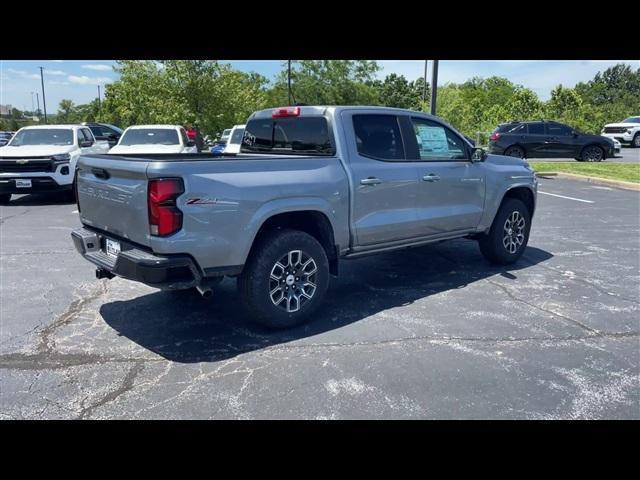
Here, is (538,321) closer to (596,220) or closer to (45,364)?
(45,364)

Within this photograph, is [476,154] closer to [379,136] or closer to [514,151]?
[379,136]

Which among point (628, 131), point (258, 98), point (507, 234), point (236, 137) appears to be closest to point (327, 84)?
point (258, 98)

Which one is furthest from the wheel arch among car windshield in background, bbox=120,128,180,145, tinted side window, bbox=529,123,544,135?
tinted side window, bbox=529,123,544,135

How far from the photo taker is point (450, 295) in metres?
5.18

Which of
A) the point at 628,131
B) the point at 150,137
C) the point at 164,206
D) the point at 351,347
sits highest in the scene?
the point at 628,131

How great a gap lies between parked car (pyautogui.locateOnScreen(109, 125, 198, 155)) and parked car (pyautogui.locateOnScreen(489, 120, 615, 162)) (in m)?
12.3

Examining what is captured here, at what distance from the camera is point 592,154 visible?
19.7m

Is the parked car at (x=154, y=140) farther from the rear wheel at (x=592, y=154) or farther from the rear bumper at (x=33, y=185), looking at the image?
the rear wheel at (x=592, y=154)

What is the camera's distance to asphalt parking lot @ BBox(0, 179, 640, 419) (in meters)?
3.08

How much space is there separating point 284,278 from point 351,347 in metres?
0.84

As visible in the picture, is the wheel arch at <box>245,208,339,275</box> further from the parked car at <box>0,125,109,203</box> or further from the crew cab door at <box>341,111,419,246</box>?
the parked car at <box>0,125,109,203</box>

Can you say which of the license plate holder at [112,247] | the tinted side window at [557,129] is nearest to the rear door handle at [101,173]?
the license plate holder at [112,247]
